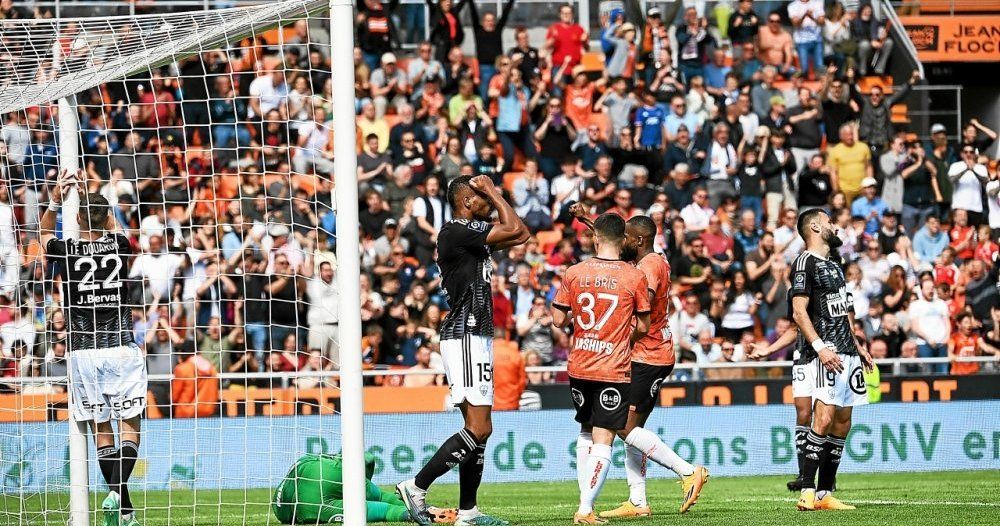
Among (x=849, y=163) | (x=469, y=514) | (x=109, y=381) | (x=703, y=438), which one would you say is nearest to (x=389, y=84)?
(x=849, y=163)

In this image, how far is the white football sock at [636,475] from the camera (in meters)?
10.8

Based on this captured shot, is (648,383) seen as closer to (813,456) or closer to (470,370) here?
(813,456)

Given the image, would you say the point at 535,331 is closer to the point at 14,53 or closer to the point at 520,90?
the point at 520,90

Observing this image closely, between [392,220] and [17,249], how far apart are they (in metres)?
7.67

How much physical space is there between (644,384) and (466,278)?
1991mm

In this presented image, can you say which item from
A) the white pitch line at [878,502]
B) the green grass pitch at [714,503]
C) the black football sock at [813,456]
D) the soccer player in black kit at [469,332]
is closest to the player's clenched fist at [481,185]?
the soccer player in black kit at [469,332]

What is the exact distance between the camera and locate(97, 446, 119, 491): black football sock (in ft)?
34.8

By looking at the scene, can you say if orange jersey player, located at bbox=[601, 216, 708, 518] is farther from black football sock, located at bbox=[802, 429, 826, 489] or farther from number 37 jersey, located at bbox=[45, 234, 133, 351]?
number 37 jersey, located at bbox=[45, 234, 133, 351]

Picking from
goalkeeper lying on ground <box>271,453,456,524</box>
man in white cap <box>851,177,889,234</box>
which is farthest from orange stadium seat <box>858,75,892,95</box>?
goalkeeper lying on ground <box>271,453,456,524</box>

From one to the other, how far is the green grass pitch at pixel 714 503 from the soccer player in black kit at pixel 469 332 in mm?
880

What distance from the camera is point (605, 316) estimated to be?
9.87 meters

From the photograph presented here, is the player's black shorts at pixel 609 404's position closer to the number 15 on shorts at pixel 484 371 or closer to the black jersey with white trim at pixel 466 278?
the number 15 on shorts at pixel 484 371

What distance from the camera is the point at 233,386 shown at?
16.4m

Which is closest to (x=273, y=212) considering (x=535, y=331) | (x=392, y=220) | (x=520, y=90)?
(x=392, y=220)
